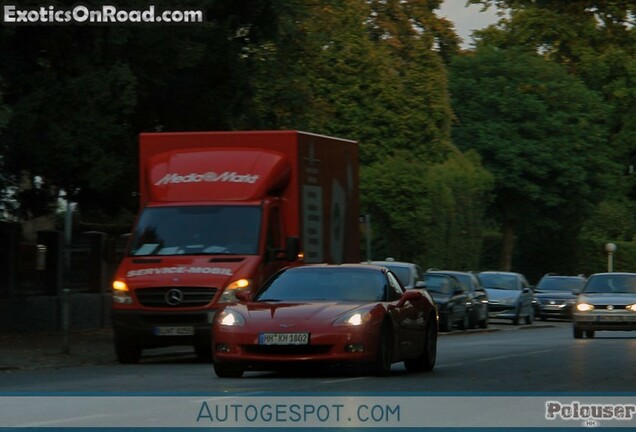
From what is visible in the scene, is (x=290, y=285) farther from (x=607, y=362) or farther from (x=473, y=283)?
(x=473, y=283)

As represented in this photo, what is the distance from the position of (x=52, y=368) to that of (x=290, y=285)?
4.33m

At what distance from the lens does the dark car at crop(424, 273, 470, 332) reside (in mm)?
41812

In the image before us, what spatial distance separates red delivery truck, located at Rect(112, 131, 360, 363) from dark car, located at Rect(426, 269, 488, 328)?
1848 centimetres

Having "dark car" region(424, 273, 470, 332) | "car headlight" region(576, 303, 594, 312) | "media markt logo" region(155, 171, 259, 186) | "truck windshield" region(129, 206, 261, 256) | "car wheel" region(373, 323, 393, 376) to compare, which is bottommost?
"dark car" region(424, 273, 470, 332)

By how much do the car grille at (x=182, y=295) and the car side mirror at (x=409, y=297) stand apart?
360 centimetres

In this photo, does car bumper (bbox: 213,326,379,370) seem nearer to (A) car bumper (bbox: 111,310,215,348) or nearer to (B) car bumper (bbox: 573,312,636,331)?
(A) car bumper (bbox: 111,310,215,348)

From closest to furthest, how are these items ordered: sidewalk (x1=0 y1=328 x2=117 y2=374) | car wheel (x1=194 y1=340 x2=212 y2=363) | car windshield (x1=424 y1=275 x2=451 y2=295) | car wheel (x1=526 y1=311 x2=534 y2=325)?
sidewalk (x1=0 y1=328 x2=117 y2=374)
car wheel (x1=194 y1=340 x2=212 y2=363)
car windshield (x1=424 y1=275 x2=451 y2=295)
car wheel (x1=526 y1=311 x2=534 y2=325)

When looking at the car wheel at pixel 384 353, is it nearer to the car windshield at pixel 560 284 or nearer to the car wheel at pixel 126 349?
the car wheel at pixel 126 349

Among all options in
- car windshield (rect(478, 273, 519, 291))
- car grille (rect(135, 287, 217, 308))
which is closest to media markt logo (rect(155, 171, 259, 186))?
car grille (rect(135, 287, 217, 308))

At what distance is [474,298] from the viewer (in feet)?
147

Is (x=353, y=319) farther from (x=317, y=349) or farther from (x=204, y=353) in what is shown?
(x=204, y=353)

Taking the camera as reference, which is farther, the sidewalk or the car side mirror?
the sidewalk

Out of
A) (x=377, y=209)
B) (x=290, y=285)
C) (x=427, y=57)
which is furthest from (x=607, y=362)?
(x=427, y=57)

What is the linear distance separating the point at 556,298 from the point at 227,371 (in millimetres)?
40343
